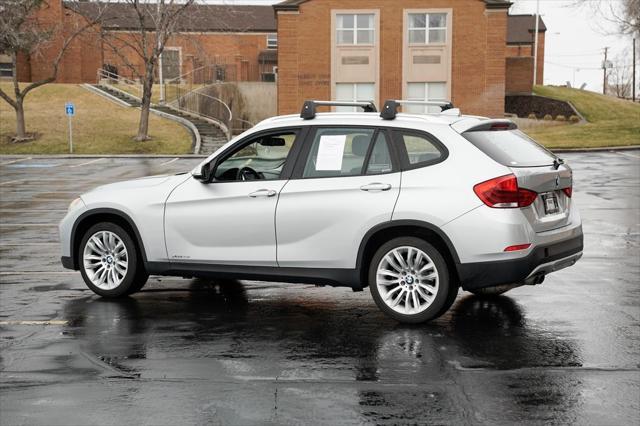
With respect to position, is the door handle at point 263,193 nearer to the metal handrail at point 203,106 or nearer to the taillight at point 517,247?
the taillight at point 517,247

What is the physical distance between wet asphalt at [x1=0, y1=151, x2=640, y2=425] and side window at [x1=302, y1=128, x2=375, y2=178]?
51.6 inches

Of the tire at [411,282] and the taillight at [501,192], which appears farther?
the tire at [411,282]

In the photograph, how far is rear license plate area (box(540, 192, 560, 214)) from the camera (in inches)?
290

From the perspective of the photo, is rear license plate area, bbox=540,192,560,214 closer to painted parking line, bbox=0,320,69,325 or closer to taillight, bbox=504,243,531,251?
taillight, bbox=504,243,531,251

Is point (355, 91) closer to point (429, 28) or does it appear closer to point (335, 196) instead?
point (429, 28)

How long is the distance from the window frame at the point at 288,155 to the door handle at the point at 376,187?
78 centimetres

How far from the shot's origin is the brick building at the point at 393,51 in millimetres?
50094

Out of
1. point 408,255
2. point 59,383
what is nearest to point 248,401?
point 59,383

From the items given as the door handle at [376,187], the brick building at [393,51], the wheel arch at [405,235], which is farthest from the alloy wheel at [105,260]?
the brick building at [393,51]

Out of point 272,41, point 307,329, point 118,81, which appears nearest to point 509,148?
point 307,329

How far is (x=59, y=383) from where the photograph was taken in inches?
229

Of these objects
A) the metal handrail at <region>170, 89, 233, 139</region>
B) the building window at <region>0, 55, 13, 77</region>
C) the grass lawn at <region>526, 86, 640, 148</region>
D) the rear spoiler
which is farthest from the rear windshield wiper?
the building window at <region>0, 55, 13, 77</region>

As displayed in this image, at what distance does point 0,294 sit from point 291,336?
3.56 meters

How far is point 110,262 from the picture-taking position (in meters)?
8.69
